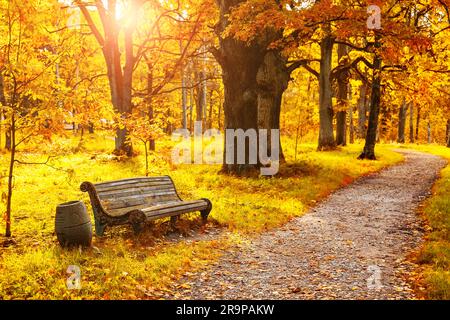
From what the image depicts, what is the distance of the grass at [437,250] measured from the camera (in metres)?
5.27

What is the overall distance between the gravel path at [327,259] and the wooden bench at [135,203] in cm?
142

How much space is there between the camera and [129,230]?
25.5 ft

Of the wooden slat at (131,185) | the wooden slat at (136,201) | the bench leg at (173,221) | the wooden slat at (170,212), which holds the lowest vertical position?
the bench leg at (173,221)

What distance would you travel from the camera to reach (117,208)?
7.69m

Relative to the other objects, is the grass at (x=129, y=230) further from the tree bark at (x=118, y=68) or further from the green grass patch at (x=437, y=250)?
the green grass patch at (x=437, y=250)

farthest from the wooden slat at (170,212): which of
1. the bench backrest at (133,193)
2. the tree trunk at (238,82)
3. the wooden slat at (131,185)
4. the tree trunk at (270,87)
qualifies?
the tree trunk at (270,87)

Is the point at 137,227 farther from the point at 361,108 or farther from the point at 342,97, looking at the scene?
the point at 361,108

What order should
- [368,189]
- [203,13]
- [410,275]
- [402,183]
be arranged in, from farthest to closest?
1. [203,13]
2. [402,183]
3. [368,189]
4. [410,275]

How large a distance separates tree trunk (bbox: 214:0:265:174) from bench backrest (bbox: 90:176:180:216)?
5.82 m

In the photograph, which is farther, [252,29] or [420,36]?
[252,29]

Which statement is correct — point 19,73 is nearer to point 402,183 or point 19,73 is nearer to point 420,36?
point 420,36

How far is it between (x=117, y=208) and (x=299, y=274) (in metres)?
3.52
